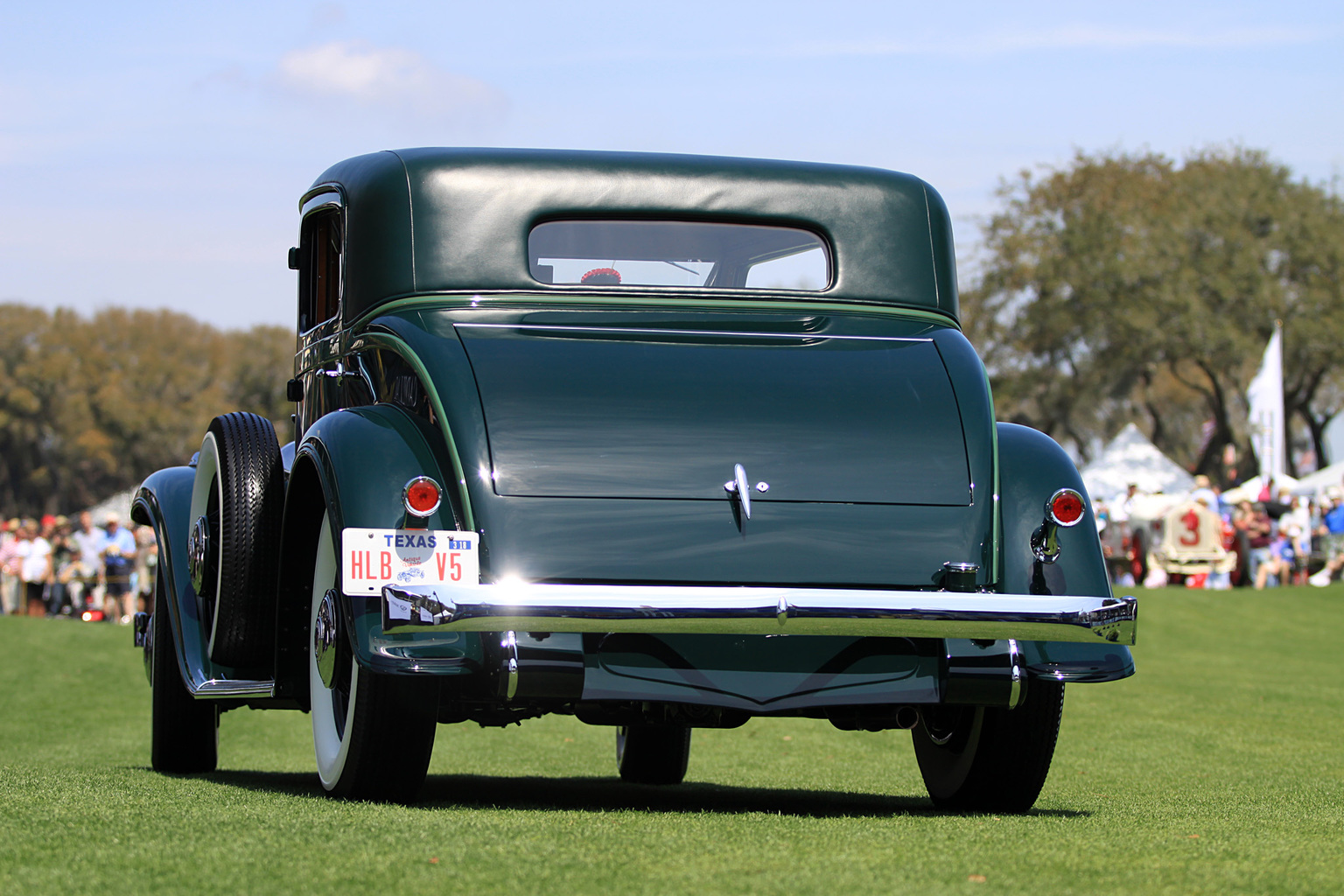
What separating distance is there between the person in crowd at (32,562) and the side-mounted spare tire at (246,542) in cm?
2136

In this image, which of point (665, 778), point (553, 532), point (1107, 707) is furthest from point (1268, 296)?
point (553, 532)

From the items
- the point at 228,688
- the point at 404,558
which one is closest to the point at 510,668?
the point at 404,558

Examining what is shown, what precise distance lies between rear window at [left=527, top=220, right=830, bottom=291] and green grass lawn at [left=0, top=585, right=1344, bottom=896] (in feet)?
6.18

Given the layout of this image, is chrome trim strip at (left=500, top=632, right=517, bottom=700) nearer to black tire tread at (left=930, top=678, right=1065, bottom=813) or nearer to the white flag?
black tire tread at (left=930, top=678, right=1065, bottom=813)

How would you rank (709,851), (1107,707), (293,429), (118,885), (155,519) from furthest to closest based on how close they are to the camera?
(1107,707) → (293,429) → (155,519) → (709,851) → (118,885)

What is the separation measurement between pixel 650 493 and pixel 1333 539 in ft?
85.2

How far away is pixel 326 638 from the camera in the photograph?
5.31 m

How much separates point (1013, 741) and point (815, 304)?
5.58 ft

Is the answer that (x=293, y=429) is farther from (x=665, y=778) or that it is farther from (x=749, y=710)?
(x=749, y=710)

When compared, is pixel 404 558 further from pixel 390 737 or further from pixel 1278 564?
pixel 1278 564

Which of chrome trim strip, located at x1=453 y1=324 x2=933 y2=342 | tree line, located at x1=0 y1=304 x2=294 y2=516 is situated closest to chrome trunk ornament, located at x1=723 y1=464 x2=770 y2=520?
chrome trim strip, located at x1=453 y1=324 x2=933 y2=342

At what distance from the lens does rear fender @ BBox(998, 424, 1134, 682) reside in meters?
5.10

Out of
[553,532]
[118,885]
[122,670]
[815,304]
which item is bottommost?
[122,670]

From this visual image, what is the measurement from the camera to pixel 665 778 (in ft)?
26.8
